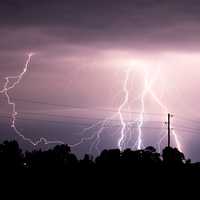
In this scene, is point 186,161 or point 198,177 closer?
point 198,177

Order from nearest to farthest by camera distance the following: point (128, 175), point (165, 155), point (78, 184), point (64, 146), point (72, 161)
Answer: point (78, 184) → point (128, 175) → point (72, 161) → point (165, 155) → point (64, 146)

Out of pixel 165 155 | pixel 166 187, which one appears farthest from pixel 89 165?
pixel 165 155

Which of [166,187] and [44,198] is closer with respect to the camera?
[44,198]

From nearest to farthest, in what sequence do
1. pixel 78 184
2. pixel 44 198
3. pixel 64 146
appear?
pixel 44 198 < pixel 78 184 < pixel 64 146

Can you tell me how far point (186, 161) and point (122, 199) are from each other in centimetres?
1243

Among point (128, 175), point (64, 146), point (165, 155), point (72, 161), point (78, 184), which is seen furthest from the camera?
point (64, 146)

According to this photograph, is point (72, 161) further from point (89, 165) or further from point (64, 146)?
point (64, 146)

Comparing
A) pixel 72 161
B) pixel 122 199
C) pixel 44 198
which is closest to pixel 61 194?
pixel 44 198

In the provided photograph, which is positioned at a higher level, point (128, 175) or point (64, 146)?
point (64, 146)

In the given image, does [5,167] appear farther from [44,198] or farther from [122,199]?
[122,199]

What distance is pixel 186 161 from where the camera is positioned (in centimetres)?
4391

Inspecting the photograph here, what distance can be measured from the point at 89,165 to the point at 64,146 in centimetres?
1282

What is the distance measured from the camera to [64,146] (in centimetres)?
5138

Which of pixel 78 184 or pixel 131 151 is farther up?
pixel 131 151
